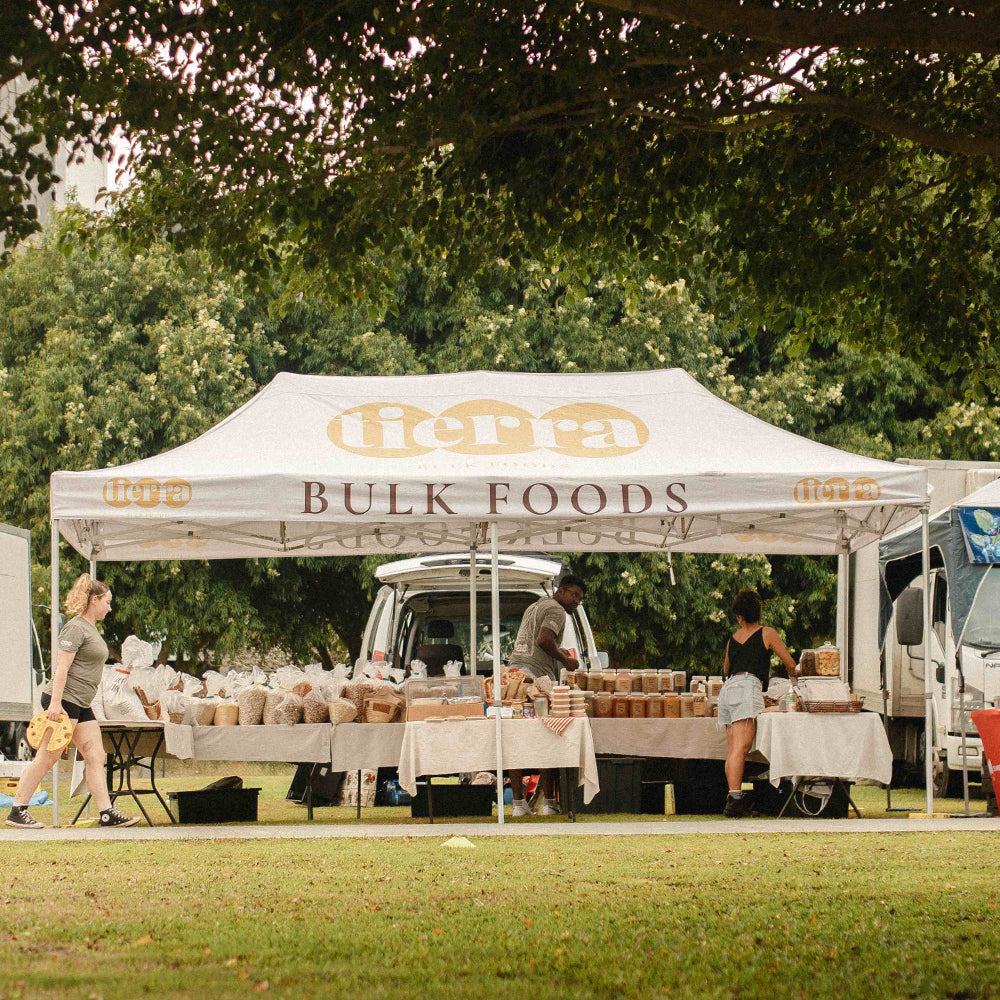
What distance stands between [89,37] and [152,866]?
4372 mm

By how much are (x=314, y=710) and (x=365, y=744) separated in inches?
19.0

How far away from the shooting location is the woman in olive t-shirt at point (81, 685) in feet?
35.1

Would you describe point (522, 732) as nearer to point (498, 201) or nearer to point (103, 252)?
point (498, 201)

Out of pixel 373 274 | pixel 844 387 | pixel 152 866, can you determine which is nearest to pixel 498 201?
pixel 373 274

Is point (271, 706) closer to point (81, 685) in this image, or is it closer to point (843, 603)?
point (81, 685)

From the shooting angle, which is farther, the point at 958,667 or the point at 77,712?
the point at 958,667

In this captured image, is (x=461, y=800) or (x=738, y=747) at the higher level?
(x=738, y=747)

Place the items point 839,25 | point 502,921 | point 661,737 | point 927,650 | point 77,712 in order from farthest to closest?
point 661,737, point 927,650, point 77,712, point 839,25, point 502,921

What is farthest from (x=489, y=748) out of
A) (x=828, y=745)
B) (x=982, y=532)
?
(x=982, y=532)

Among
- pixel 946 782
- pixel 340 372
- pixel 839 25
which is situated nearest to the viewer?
pixel 839 25

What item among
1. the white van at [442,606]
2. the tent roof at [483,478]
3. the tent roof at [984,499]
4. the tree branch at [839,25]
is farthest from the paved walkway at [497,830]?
the tree branch at [839,25]

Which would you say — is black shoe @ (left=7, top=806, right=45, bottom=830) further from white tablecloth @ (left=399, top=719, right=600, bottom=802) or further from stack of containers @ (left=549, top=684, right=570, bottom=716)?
stack of containers @ (left=549, top=684, right=570, bottom=716)

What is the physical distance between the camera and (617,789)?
12648 mm

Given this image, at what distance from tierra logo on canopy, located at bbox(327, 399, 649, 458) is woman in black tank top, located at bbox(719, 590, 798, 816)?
172 cm
